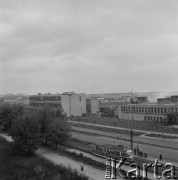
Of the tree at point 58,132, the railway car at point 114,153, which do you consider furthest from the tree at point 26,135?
the railway car at point 114,153

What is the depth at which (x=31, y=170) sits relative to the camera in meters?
23.6

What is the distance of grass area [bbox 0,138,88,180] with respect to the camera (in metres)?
21.2

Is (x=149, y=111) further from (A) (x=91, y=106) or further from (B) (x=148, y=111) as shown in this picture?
(A) (x=91, y=106)

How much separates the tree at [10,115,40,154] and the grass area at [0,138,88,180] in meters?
1.08

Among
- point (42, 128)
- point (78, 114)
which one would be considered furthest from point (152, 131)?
point (78, 114)

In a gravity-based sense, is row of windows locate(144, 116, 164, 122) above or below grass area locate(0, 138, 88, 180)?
above

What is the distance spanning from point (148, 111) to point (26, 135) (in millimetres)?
36517

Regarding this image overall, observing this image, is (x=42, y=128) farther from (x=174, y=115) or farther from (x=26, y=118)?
(x=174, y=115)

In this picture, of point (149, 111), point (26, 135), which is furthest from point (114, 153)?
point (149, 111)

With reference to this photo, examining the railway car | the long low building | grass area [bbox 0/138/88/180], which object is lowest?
grass area [bbox 0/138/88/180]

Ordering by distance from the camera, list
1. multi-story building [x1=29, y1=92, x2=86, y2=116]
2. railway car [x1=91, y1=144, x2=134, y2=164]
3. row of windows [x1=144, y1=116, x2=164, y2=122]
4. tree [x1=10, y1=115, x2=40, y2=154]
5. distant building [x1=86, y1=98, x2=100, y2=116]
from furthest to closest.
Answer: distant building [x1=86, y1=98, x2=100, y2=116] < multi-story building [x1=29, y1=92, x2=86, y2=116] < row of windows [x1=144, y1=116, x2=164, y2=122] < tree [x1=10, y1=115, x2=40, y2=154] < railway car [x1=91, y1=144, x2=134, y2=164]

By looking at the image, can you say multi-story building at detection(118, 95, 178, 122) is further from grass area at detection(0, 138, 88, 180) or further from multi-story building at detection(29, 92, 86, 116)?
grass area at detection(0, 138, 88, 180)

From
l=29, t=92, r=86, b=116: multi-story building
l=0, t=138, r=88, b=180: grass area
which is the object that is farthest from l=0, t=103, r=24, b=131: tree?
l=29, t=92, r=86, b=116: multi-story building

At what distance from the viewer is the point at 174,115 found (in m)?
50.9
